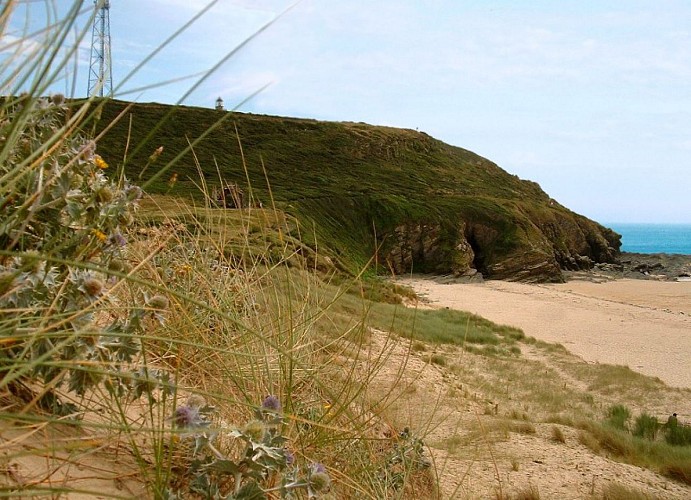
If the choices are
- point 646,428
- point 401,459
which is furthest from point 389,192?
point 401,459

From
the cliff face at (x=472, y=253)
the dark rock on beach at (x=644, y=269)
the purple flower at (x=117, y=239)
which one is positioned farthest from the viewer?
the dark rock on beach at (x=644, y=269)

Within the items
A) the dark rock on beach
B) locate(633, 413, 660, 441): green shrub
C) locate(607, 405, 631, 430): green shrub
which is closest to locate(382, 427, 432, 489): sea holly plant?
locate(633, 413, 660, 441): green shrub

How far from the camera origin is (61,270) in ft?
5.91

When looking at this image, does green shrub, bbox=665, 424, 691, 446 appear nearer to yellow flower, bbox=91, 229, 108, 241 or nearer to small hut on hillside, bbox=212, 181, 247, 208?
small hut on hillside, bbox=212, 181, 247, 208

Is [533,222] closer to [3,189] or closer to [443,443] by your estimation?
[443,443]

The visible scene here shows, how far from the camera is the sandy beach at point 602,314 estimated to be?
716 inches

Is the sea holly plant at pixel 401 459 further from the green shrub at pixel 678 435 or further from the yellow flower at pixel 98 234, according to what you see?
the green shrub at pixel 678 435

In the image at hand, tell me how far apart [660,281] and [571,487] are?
156 feet

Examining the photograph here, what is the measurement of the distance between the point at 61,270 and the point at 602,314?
29267 mm

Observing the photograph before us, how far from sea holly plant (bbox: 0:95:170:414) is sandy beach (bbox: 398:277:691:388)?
367 inches

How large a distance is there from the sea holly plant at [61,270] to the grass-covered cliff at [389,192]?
1263 inches

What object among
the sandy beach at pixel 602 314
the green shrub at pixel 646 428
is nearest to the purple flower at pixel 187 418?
the green shrub at pixel 646 428

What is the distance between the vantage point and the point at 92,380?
4.47ft

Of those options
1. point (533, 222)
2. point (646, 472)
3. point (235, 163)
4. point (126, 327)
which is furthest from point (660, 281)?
point (126, 327)
